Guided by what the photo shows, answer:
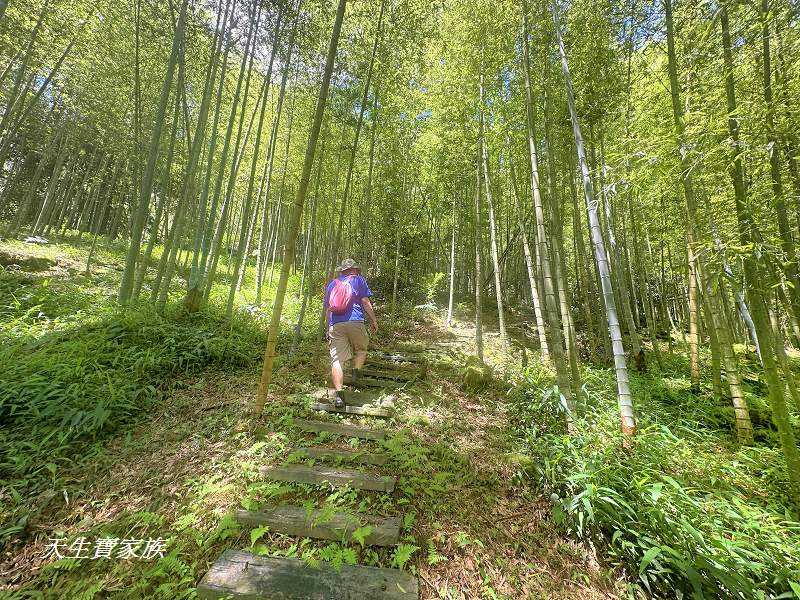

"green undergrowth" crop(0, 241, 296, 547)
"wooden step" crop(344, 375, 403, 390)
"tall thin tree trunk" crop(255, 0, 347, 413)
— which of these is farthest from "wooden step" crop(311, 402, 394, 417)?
"green undergrowth" crop(0, 241, 296, 547)

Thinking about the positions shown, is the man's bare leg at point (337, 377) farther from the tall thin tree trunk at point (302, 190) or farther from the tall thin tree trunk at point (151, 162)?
the tall thin tree trunk at point (151, 162)

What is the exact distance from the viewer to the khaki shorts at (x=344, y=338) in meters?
3.88

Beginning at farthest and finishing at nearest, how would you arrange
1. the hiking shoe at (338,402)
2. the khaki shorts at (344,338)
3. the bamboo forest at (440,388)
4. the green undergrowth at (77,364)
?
the khaki shorts at (344,338) → the hiking shoe at (338,402) → the green undergrowth at (77,364) → the bamboo forest at (440,388)

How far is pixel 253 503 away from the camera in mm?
2377

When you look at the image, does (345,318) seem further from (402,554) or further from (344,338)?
(402,554)

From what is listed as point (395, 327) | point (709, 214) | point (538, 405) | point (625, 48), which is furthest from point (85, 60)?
point (709, 214)

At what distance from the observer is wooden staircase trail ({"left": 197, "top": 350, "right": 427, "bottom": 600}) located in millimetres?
1796

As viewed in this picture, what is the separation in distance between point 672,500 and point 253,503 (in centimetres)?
316

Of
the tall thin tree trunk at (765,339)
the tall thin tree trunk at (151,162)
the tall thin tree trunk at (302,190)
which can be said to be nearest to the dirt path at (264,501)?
the tall thin tree trunk at (302,190)

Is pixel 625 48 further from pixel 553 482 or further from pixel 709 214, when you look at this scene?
pixel 553 482

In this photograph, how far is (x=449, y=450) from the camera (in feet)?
10.4

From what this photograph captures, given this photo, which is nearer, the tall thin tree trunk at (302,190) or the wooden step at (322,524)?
the wooden step at (322,524)

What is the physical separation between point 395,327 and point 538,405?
4.85 meters

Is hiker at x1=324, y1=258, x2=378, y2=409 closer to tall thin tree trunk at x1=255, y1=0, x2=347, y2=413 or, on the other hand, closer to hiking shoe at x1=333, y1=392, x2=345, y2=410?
hiking shoe at x1=333, y1=392, x2=345, y2=410
